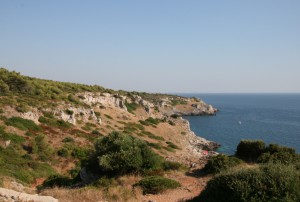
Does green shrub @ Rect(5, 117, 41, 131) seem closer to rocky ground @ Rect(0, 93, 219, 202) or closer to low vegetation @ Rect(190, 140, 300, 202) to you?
rocky ground @ Rect(0, 93, 219, 202)

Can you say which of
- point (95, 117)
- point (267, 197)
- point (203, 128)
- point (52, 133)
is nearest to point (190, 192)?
point (267, 197)

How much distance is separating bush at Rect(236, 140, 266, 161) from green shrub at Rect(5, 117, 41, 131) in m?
22.4

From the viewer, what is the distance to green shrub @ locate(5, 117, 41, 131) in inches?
1244

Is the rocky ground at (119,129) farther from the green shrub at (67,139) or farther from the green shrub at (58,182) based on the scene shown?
A: the green shrub at (58,182)

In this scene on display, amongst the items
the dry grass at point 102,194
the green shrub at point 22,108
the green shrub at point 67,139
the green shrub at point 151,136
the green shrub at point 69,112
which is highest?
the green shrub at point 22,108

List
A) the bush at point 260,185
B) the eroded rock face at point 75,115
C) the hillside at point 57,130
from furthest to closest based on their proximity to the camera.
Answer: the eroded rock face at point 75,115 < the hillside at point 57,130 < the bush at point 260,185

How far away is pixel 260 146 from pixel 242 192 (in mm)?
12441

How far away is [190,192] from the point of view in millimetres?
14578

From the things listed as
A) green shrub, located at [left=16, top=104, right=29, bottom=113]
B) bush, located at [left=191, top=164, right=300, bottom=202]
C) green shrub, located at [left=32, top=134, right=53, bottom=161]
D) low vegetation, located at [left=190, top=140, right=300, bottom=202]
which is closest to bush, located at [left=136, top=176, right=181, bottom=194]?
low vegetation, located at [left=190, top=140, right=300, bottom=202]

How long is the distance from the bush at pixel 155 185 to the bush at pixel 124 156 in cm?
220

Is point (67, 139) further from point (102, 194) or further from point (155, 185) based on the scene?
point (155, 185)

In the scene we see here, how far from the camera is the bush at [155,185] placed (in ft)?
46.7

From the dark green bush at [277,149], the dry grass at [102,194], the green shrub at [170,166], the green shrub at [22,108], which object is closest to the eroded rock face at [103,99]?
the green shrub at [22,108]

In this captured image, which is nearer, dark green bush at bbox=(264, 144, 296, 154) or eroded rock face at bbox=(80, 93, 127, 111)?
dark green bush at bbox=(264, 144, 296, 154)
